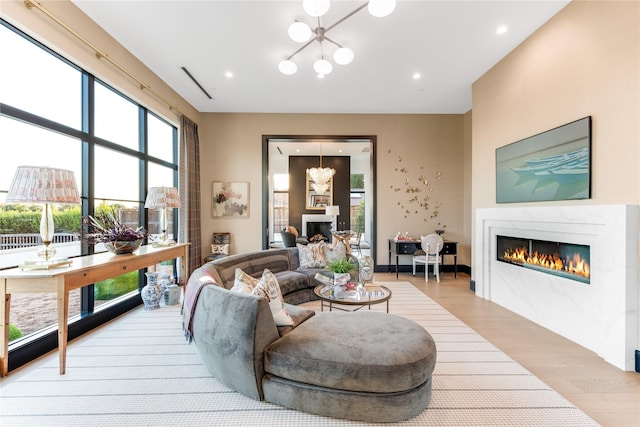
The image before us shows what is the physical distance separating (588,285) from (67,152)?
A: 17.5ft

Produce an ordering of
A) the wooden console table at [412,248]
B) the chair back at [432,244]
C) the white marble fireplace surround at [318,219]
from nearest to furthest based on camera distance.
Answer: the chair back at [432,244] < the wooden console table at [412,248] < the white marble fireplace surround at [318,219]

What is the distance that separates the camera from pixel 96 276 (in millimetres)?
2365

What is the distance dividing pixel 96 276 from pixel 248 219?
11.4ft

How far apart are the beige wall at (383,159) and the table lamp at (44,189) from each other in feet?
11.7

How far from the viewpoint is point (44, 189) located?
1978 mm

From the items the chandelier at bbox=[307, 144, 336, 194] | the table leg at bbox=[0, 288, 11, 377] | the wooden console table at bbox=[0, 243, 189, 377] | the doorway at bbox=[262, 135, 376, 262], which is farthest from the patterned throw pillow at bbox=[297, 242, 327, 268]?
the chandelier at bbox=[307, 144, 336, 194]

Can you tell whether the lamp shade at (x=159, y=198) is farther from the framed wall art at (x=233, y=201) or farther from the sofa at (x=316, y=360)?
the framed wall art at (x=233, y=201)

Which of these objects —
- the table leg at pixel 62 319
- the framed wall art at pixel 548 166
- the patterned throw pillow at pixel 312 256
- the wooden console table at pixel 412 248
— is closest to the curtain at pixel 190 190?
the patterned throw pillow at pixel 312 256

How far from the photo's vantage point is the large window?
7.48ft

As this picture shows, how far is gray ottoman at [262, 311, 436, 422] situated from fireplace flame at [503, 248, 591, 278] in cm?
206

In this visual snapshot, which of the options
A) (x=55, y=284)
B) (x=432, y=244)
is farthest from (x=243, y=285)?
(x=432, y=244)

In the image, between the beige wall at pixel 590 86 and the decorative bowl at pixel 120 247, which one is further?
the decorative bowl at pixel 120 247

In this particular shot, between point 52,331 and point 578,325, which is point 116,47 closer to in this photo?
point 52,331

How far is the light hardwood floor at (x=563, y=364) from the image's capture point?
181 cm
